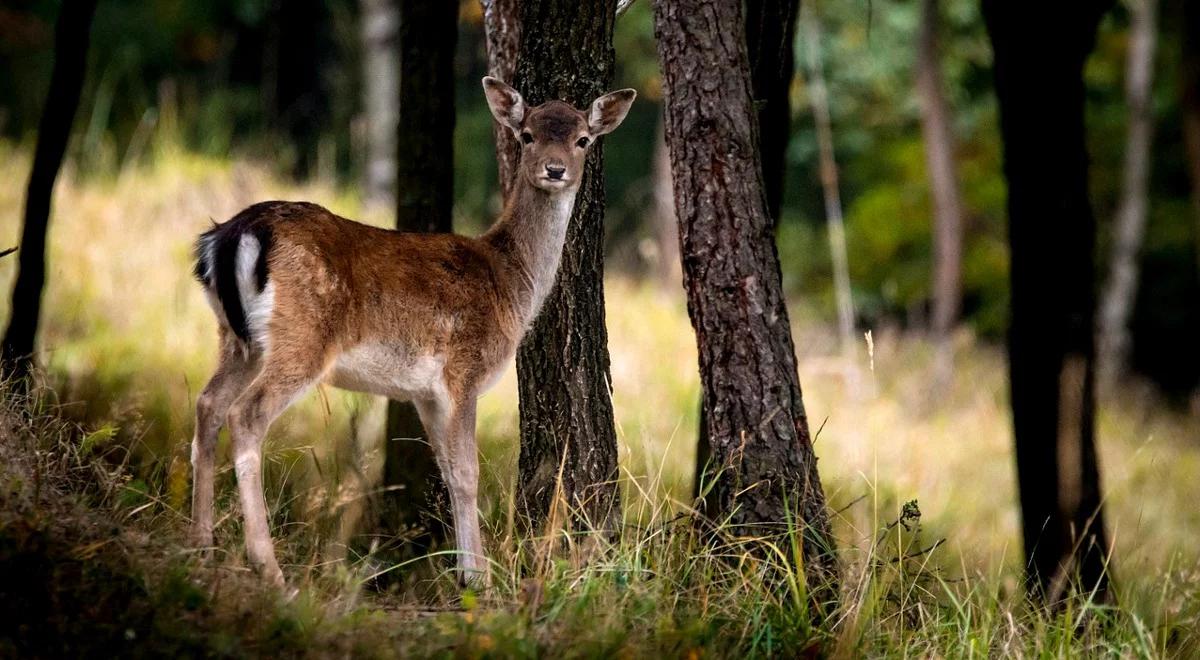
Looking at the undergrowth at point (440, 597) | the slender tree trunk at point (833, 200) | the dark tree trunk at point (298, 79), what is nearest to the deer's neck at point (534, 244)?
the undergrowth at point (440, 597)

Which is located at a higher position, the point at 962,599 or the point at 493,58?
the point at 493,58

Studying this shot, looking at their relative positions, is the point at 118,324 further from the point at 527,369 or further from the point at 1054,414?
the point at 1054,414

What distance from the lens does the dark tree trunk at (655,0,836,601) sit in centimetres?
521

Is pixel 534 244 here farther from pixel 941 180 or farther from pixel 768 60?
pixel 941 180

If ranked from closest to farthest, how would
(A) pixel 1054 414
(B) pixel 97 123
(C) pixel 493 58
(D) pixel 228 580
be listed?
1. (D) pixel 228 580
2. (C) pixel 493 58
3. (A) pixel 1054 414
4. (B) pixel 97 123

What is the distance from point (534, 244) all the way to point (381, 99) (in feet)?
24.9

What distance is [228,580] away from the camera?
4.20m

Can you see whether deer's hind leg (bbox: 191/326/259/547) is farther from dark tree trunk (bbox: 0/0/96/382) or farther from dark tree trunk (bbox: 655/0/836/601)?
dark tree trunk (bbox: 655/0/836/601)

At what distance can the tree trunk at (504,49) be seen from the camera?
5.92 meters

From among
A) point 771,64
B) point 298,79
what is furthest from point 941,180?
point 771,64

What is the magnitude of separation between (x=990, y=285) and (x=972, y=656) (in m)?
15.6

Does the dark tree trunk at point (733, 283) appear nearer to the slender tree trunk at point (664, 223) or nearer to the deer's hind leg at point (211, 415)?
the deer's hind leg at point (211, 415)

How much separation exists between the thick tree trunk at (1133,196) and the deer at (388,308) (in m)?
12.5

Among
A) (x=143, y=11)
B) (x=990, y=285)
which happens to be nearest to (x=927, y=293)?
(x=990, y=285)
